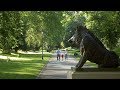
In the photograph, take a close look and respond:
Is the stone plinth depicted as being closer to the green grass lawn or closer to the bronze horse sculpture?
the bronze horse sculpture

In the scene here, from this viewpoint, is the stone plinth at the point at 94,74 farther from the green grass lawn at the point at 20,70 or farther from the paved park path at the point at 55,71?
the green grass lawn at the point at 20,70

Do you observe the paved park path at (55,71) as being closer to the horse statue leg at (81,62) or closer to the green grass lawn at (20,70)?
the green grass lawn at (20,70)

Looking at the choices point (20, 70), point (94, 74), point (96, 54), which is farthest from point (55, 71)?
point (94, 74)

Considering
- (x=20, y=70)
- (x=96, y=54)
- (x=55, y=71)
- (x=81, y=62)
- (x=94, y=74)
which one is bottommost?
(x=20, y=70)

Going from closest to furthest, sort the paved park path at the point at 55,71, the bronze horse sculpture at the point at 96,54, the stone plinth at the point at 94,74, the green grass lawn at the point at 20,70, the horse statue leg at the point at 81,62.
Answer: the stone plinth at the point at 94,74
the horse statue leg at the point at 81,62
the bronze horse sculpture at the point at 96,54
the paved park path at the point at 55,71
the green grass lawn at the point at 20,70

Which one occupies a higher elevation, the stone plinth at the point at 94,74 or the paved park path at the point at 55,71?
the stone plinth at the point at 94,74

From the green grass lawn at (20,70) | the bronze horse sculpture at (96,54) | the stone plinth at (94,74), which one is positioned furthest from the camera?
the green grass lawn at (20,70)

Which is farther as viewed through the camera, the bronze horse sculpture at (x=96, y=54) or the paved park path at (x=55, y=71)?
the paved park path at (x=55, y=71)

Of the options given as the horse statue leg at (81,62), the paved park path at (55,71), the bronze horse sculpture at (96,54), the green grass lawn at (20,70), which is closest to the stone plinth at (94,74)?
the horse statue leg at (81,62)

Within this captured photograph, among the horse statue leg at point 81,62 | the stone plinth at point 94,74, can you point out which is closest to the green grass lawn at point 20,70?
the horse statue leg at point 81,62

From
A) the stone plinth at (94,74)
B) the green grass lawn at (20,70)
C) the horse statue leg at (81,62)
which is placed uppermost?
the horse statue leg at (81,62)

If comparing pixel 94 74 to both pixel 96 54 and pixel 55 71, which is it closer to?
pixel 96 54
